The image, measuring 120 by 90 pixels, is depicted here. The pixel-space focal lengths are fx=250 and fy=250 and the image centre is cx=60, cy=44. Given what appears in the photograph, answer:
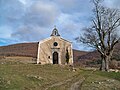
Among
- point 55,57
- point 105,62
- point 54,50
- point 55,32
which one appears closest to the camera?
point 105,62

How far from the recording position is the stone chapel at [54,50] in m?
57.4

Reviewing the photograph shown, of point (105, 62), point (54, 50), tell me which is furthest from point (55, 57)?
point (105, 62)

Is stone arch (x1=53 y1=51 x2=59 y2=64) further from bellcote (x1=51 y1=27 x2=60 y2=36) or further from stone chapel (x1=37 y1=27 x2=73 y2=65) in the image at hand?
bellcote (x1=51 y1=27 x2=60 y2=36)

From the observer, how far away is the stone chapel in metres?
57.4

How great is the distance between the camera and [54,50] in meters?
58.1

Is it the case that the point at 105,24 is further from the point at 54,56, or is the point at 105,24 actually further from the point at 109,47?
the point at 54,56

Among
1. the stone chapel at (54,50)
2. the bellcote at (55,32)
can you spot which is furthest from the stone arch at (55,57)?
the bellcote at (55,32)

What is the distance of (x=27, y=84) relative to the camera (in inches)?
776

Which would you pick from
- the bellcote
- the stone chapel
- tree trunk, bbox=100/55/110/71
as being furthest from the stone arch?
tree trunk, bbox=100/55/110/71

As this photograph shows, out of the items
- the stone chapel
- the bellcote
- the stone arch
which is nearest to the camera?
the stone chapel

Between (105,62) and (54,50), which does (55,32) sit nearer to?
(54,50)

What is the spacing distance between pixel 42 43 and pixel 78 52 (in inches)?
2266

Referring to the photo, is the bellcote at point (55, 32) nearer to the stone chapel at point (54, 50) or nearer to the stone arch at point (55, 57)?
the stone chapel at point (54, 50)

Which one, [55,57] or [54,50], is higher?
[54,50]
